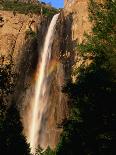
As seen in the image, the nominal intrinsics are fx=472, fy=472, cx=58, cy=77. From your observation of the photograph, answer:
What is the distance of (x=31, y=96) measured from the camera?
205 feet

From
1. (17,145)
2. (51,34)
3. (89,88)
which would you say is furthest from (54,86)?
(89,88)

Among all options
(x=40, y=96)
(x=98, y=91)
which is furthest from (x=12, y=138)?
(x=40, y=96)

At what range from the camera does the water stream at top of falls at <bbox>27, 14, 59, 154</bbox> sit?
58.3 metres

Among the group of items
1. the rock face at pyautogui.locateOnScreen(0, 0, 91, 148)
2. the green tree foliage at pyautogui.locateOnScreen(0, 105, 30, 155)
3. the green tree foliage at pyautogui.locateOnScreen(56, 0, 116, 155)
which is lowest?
the green tree foliage at pyautogui.locateOnScreen(0, 105, 30, 155)

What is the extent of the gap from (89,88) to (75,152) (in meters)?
6.23

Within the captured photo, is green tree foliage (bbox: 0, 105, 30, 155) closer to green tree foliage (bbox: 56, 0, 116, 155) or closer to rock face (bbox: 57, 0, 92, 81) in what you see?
green tree foliage (bbox: 56, 0, 116, 155)

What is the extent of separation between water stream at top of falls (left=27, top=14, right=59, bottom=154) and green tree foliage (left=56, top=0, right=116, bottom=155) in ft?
84.1

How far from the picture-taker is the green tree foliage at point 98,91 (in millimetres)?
27661

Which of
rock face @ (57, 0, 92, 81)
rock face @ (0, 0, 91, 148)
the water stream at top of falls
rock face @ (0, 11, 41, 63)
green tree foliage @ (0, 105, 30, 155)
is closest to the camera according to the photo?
green tree foliage @ (0, 105, 30, 155)

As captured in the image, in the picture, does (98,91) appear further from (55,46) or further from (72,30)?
(72,30)

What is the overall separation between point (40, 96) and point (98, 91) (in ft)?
103

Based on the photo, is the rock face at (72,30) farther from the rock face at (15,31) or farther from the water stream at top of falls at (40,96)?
the rock face at (15,31)

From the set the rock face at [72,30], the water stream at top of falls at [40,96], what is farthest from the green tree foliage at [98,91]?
the rock face at [72,30]

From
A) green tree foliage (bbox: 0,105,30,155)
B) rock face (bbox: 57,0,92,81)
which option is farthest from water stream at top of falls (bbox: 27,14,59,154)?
green tree foliage (bbox: 0,105,30,155)
